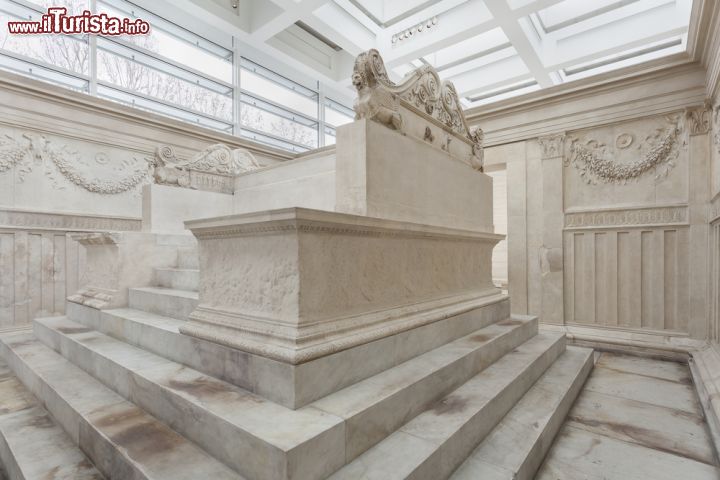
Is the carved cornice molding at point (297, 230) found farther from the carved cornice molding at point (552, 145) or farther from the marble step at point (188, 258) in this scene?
the carved cornice molding at point (552, 145)

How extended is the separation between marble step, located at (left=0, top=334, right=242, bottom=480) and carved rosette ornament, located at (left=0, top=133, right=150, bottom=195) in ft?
11.4

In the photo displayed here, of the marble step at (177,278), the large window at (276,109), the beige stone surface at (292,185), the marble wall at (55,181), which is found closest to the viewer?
the marble step at (177,278)

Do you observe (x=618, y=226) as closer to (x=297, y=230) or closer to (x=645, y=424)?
(x=645, y=424)

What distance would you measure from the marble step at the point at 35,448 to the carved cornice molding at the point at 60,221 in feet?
10.9

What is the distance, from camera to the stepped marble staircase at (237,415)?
129 cm

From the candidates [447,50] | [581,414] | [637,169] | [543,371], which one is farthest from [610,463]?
[447,50]

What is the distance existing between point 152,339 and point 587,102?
5.66 metres

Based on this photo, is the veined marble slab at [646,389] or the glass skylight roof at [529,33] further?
the glass skylight roof at [529,33]

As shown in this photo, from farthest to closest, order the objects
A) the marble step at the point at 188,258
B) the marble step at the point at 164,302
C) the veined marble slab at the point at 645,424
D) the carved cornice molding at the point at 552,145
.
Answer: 1. the carved cornice molding at the point at 552,145
2. the marble step at the point at 188,258
3. the marble step at the point at 164,302
4. the veined marble slab at the point at 645,424

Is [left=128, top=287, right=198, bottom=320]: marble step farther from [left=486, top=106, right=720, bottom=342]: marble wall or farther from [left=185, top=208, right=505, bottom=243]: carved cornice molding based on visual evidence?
[left=486, top=106, right=720, bottom=342]: marble wall

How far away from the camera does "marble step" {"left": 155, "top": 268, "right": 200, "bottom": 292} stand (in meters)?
2.88

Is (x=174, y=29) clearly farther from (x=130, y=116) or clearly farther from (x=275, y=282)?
(x=275, y=282)

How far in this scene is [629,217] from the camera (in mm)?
4520

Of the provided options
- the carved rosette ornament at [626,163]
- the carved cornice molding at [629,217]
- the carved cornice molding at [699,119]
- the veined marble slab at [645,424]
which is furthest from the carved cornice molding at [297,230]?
the carved cornice molding at [699,119]
